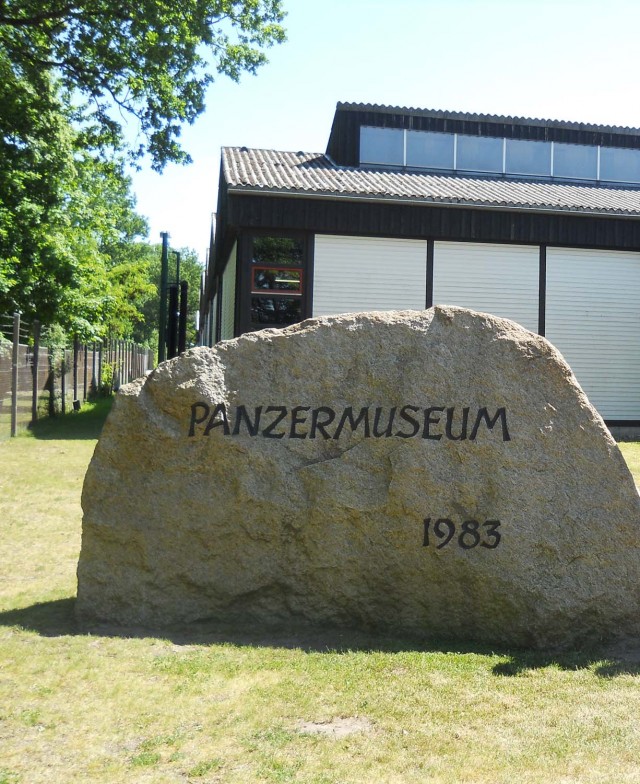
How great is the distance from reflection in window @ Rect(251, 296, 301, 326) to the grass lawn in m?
12.4

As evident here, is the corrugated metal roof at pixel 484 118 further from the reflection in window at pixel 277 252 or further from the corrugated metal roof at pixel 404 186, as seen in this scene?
the reflection in window at pixel 277 252

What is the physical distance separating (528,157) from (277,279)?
850cm

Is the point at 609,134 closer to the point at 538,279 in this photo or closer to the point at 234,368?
the point at 538,279

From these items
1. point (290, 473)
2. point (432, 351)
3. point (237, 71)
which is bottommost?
point (290, 473)

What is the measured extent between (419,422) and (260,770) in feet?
7.30

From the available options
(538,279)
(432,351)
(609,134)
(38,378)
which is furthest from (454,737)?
(609,134)

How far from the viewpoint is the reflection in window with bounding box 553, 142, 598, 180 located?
2217 centimetres

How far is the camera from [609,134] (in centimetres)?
2256

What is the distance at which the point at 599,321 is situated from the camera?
60.1 ft

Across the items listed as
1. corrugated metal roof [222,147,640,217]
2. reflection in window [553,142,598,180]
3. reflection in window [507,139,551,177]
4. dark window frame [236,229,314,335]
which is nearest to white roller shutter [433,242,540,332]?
corrugated metal roof [222,147,640,217]

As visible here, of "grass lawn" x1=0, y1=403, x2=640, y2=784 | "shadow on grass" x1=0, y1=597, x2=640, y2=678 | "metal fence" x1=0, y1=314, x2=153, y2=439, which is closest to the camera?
"grass lawn" x1=0, y1=403, x2=640, y2=784

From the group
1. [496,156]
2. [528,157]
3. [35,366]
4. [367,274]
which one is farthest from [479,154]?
[35,366]

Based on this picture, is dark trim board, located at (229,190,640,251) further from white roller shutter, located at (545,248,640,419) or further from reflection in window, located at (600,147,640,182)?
reflection in window, located at (600,147,640,182)

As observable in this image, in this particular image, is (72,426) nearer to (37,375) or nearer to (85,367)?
(37,375)
